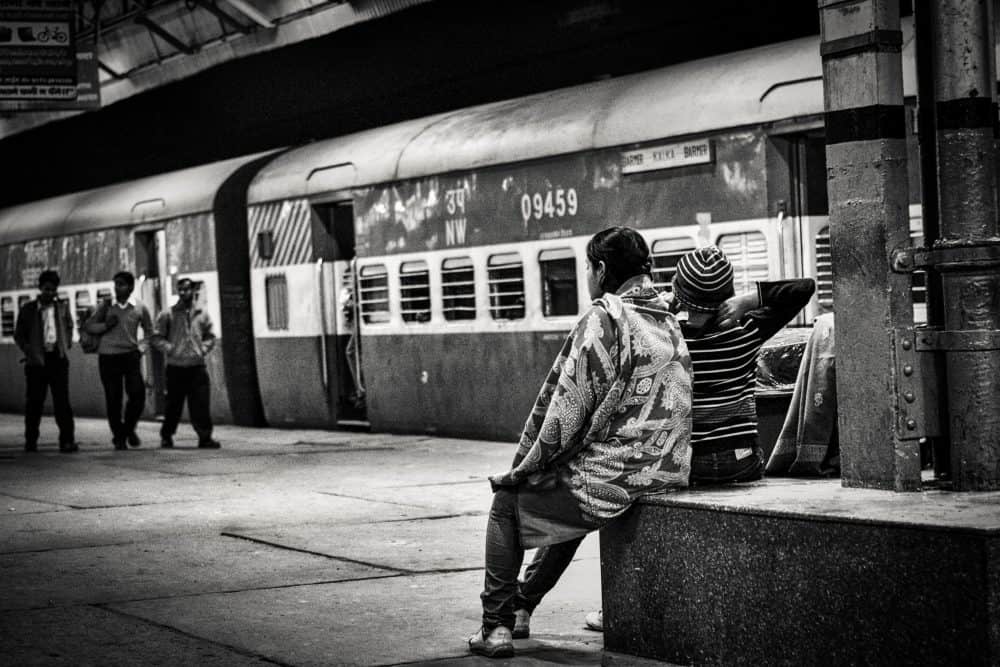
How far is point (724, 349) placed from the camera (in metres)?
5.95

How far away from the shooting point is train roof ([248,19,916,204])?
10953 millimetres

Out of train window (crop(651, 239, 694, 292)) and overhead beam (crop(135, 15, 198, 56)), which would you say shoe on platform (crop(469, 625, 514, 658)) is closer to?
train window (crop(651, 239, 694, 292))

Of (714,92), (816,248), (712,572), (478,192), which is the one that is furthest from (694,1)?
(712,572)

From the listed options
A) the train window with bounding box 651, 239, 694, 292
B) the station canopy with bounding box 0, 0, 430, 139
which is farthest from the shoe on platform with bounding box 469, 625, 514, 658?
the station canopy with bounding box 0, 0, 430, 139

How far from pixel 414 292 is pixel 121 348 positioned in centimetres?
299

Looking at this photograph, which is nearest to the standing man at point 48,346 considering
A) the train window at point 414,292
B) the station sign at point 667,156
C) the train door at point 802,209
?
the train window at point 414,292

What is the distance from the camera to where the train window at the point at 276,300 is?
56.4ft

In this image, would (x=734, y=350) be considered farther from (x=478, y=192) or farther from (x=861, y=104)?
(x=478, y=192)

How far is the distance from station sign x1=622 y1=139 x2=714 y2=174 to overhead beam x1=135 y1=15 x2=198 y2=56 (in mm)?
12386

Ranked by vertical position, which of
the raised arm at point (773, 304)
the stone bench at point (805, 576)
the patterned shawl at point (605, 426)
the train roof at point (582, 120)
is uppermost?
the train roof at point (582, 120)

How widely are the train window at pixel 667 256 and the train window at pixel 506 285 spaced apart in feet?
6.17

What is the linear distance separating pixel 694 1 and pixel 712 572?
1246 centimetres

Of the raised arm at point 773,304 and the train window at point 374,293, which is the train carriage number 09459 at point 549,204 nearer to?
the train window at point 374,293

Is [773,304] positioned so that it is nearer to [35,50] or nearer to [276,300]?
[276,300]
